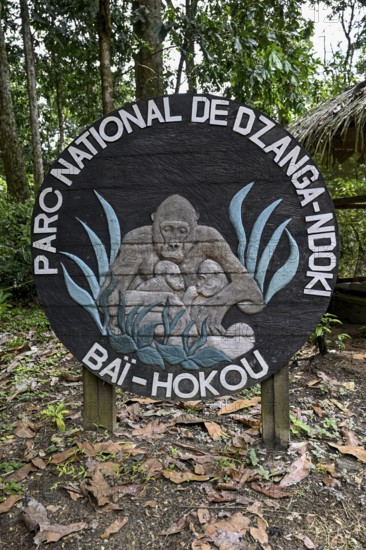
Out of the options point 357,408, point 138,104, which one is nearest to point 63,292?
point 138,104

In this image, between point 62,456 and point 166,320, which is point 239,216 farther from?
point 62,456

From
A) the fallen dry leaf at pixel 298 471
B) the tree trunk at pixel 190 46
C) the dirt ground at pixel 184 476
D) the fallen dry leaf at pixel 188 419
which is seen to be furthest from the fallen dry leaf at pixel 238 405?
the tree trunk at pixel 190 46

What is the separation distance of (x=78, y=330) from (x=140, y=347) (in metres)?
0.33

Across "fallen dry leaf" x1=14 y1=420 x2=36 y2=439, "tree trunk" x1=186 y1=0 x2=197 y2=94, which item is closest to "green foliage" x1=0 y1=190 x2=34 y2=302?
"tree trunk" x1=186 y1=0 x2=197 y2=94

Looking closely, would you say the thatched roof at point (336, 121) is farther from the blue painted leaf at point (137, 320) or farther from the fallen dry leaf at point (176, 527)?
the fallen dry leaf at point (176, 527)

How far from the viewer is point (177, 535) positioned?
1.89m

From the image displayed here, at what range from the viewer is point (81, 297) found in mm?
2340

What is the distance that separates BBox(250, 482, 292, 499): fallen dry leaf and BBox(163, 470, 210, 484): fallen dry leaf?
0.76 ft

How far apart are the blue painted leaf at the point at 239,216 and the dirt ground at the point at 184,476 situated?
3.42ft

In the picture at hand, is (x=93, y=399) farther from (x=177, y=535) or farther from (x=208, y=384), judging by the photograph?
(x=177, y=535)

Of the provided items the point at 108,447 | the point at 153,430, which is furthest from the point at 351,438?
the point at 108,447

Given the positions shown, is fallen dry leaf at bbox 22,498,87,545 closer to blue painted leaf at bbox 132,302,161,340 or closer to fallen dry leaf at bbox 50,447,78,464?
fallen dry leaf at bbox 50,447,78,464

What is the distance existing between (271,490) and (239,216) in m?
1.28

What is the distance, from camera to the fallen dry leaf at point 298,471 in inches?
85.7
